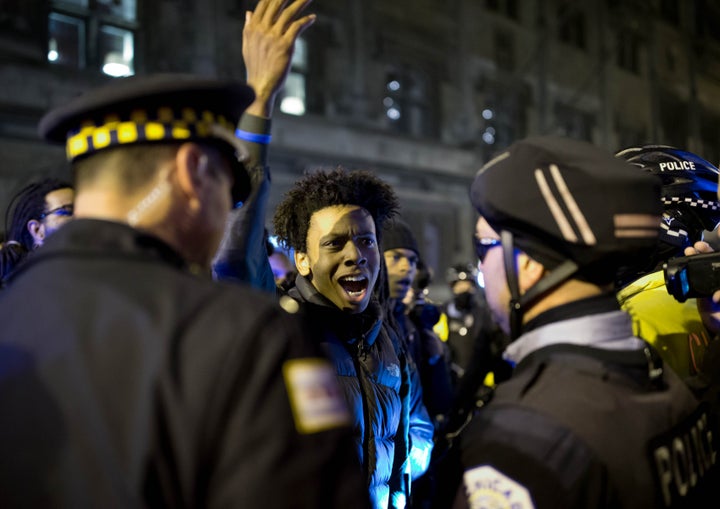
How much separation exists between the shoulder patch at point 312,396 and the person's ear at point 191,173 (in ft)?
1.45

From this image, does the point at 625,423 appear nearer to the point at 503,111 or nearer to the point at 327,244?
the point at 327,244

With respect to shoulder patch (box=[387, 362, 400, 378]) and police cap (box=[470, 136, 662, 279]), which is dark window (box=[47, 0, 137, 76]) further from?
police cap (box=[470, 136, 662, 279])

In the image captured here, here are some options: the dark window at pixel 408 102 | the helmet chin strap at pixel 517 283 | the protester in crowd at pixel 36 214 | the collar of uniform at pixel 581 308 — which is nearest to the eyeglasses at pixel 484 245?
the helmet chin strap at pixel 517 283

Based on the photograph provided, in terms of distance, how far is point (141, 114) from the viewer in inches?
53.8

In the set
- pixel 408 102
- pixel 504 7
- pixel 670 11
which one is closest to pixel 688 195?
pixel 408 102

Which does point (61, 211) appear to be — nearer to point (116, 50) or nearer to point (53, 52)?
point (53, 52)

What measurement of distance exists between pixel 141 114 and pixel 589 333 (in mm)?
1152

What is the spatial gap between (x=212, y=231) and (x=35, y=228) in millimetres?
2465

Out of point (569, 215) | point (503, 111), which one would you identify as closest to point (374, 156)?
point (503, 111)

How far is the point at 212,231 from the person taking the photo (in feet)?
4.66

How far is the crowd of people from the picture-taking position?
3.61ft

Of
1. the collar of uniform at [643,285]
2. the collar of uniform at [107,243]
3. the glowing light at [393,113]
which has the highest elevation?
the glowing light at [393,113]

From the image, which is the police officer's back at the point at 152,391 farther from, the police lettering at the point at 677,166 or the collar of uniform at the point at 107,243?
the police lettering at the point at 677,166

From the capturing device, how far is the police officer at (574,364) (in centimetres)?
137
